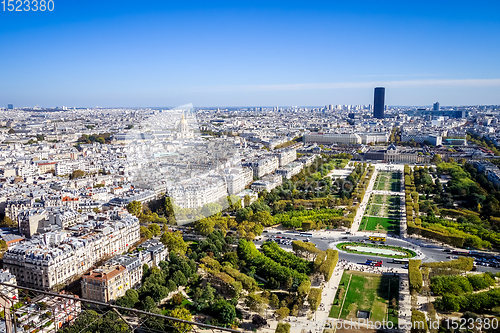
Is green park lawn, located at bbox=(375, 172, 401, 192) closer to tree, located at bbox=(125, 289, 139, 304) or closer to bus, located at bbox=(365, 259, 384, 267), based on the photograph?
bus, located at bbox=(365, 259, 384, 267)

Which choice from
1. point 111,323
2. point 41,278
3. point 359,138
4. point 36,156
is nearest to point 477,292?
point 111,323

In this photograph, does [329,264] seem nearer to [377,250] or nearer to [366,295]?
[366,295]

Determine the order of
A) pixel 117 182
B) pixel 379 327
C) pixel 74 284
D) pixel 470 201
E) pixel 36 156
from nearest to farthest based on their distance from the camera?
pixel 379 327 < pixel 74 284 < pixel 470 201 < pixel 117 182 < pixel 36 156

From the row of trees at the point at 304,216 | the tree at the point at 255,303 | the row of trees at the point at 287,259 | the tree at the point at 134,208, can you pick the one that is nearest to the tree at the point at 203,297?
the tree at the point at 255,303

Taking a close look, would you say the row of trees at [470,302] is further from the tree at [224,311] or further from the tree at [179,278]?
the tree at [179,278]

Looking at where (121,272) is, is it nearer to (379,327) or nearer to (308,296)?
(308,296)

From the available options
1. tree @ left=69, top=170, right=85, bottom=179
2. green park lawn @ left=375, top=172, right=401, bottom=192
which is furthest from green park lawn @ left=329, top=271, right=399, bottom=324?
tree @ left=69, top=170, right=85, bottom=179

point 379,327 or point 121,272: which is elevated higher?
point 121,272
